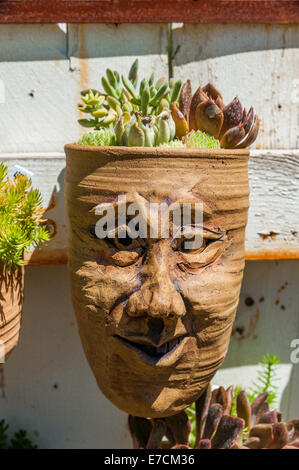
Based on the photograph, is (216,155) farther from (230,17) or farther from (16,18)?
(16,18)

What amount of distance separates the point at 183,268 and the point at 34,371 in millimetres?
749

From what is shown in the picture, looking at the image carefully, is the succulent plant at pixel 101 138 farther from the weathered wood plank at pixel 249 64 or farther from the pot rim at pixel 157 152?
the weathered wood plank at pixel 249 64

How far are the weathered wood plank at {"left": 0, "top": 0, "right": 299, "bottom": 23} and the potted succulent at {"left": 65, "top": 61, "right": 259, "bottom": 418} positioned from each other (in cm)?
37

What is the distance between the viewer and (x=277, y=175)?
137 centimetres

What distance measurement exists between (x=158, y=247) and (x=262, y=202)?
530 mm

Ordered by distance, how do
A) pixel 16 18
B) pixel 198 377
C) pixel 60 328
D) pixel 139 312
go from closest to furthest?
pixel 139 312 < pixel 198 377 < pixel 16 18 < pixel 60 328

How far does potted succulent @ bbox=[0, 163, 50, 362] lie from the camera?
1020 mm

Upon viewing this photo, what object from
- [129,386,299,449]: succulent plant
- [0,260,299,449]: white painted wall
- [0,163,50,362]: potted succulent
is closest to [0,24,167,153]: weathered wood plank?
[0,163,50,362]: potted succulent

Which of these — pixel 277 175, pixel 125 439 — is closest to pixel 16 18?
pixel 277 175

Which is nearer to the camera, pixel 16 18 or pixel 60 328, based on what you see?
pixel 16 18

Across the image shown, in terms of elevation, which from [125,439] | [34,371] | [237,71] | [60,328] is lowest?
[125,439]

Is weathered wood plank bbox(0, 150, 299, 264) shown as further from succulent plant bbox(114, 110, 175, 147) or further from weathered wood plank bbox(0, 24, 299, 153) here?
succulent plant bbox(114, 110, 175, 147)

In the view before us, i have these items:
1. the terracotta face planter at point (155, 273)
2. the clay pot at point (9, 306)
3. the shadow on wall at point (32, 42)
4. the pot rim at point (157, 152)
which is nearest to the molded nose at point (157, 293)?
the terracotta face planter at point (155, 273)

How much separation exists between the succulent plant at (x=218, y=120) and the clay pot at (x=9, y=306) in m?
0.48
